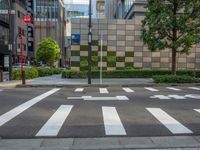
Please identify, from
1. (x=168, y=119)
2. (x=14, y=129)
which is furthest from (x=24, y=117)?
(x=168, y=119)

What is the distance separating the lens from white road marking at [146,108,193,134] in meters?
8.42

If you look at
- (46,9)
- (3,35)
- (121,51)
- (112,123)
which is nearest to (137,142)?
(112,123)

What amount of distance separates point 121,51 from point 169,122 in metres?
26.3

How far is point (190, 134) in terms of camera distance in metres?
8.01

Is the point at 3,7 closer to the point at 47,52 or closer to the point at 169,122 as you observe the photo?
the point at 47,52

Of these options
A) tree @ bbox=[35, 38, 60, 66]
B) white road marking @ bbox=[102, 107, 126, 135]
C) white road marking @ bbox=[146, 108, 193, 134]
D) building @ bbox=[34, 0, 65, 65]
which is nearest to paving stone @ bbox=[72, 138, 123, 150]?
white road marking @ bbox=[102, 107, 126, 135]

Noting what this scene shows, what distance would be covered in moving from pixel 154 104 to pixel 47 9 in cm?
10177

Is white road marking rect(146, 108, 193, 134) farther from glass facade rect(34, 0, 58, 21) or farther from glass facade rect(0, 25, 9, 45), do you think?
glass facade rect(34, 0, 58, 21)

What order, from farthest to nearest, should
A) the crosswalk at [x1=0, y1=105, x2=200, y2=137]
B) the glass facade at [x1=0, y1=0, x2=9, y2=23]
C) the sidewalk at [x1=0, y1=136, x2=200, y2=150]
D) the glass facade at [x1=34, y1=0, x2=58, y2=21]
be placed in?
1. the glass facade at [x1=34, y1=0, x2=58, y2=21]
2. the glass facade at [x1=0, y1=0, x2=9, y2=23]
3. the crosswalk at [x1=0, y1=105, x2=200, y2=137]
4. the sidewalk at [x1=0, y1=136, x2=200, y2=150]

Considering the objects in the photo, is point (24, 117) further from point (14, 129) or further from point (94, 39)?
point (94, 39)

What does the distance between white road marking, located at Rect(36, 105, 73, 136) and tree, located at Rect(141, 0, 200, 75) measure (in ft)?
47.0

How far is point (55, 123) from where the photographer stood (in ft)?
31.1

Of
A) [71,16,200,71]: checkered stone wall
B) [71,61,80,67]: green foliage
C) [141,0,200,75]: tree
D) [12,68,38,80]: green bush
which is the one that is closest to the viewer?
[141,0,200,75]: tree

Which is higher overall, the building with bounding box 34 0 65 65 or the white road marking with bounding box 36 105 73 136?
the building with bounding box 34 0 65 65
